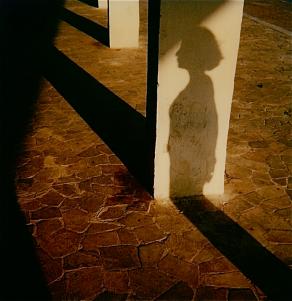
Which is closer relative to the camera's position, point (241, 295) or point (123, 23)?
point (241, 295)

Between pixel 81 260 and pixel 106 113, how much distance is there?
12.5ft

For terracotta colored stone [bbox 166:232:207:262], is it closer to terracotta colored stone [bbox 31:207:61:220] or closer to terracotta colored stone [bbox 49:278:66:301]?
terracotta colored stone [bbox 49:278:66:301]

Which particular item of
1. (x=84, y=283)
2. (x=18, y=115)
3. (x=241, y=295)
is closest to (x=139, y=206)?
(x=84, y=283)

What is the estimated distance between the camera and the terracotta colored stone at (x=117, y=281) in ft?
12.2

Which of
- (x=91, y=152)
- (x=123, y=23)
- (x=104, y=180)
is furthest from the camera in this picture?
(x=123, y=23)

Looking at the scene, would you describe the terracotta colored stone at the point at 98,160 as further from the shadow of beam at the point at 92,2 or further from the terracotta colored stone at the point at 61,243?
the shadow of beam at the point at 92,2

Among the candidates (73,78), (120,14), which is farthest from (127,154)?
(120,14)

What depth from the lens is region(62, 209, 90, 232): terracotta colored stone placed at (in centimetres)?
450

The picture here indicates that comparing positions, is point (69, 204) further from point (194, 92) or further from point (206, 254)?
point (194, 92)

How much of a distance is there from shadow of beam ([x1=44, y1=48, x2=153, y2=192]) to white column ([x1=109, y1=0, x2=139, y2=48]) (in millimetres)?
1903

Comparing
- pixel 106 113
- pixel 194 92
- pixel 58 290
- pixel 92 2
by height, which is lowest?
pixel 58 290

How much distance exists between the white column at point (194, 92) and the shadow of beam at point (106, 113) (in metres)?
0.54

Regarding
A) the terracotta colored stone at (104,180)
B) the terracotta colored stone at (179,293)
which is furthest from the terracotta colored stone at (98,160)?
the terracotta colored stone at (179,293)

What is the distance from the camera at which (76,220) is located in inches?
181
